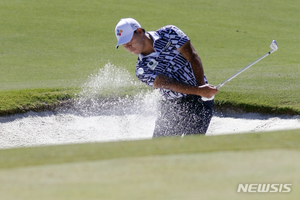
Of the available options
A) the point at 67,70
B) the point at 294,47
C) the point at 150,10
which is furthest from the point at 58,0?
the point at 294,47

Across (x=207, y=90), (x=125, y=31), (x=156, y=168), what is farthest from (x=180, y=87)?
(x=156, y=168)

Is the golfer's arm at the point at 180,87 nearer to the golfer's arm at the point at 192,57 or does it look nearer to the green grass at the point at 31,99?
the golfer's arm at the point at 192,57

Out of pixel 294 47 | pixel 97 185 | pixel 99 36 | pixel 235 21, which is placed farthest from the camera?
pixel 235 21

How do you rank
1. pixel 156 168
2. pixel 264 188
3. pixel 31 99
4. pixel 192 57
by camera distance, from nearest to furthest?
pixel 264 188, pixel 156 168, pixel 192 57, pixel 31 99

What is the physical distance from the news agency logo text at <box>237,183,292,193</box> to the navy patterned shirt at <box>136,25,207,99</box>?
71.7 inches

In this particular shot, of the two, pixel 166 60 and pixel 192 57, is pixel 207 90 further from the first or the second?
pixel 166 60

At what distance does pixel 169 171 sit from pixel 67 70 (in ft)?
19.6

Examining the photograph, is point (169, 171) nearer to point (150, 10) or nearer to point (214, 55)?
point (214, 55)

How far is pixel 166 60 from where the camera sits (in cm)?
369

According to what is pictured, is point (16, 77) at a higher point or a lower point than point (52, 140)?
higher

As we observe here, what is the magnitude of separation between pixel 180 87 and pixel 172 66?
292 millimetres

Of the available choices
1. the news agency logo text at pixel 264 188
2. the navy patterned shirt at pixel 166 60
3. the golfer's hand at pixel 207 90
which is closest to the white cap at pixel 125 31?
the navy patterned shirt at pixel 166 60

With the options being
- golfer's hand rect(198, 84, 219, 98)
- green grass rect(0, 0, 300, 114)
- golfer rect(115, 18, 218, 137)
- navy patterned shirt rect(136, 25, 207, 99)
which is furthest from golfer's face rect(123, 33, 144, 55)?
green grass rect(0, 0, 300, 114)

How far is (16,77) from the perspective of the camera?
7.15 meters
